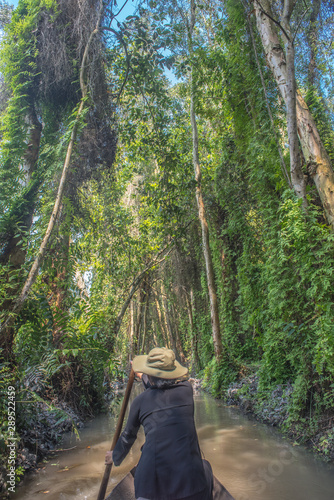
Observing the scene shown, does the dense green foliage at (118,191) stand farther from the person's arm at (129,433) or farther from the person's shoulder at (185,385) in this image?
the person's shoulder at (185,385)

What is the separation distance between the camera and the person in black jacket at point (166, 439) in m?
2.31

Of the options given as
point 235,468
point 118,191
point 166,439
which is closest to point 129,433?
point 166,439

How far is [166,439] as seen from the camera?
2412 millimetres

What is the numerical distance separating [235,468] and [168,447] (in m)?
3.55

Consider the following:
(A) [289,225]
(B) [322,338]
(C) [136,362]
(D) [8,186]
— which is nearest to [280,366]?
(B) [322,338]

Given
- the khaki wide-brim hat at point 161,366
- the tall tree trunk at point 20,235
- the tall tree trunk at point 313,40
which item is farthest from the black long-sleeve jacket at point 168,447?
the tall tree trunk at point 313,40

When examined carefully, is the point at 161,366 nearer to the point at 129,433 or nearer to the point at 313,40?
the point at 129,433

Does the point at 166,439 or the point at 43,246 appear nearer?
the point at 166,439

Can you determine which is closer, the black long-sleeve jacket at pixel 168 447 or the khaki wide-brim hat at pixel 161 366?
the black long-sleeve jacket at pixel 168 447

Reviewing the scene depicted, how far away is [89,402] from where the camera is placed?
9141mm

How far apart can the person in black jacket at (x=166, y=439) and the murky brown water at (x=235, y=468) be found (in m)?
2.41

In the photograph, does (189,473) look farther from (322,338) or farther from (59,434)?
(59,434)

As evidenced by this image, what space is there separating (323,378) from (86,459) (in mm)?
4410

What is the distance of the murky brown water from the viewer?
425cm
